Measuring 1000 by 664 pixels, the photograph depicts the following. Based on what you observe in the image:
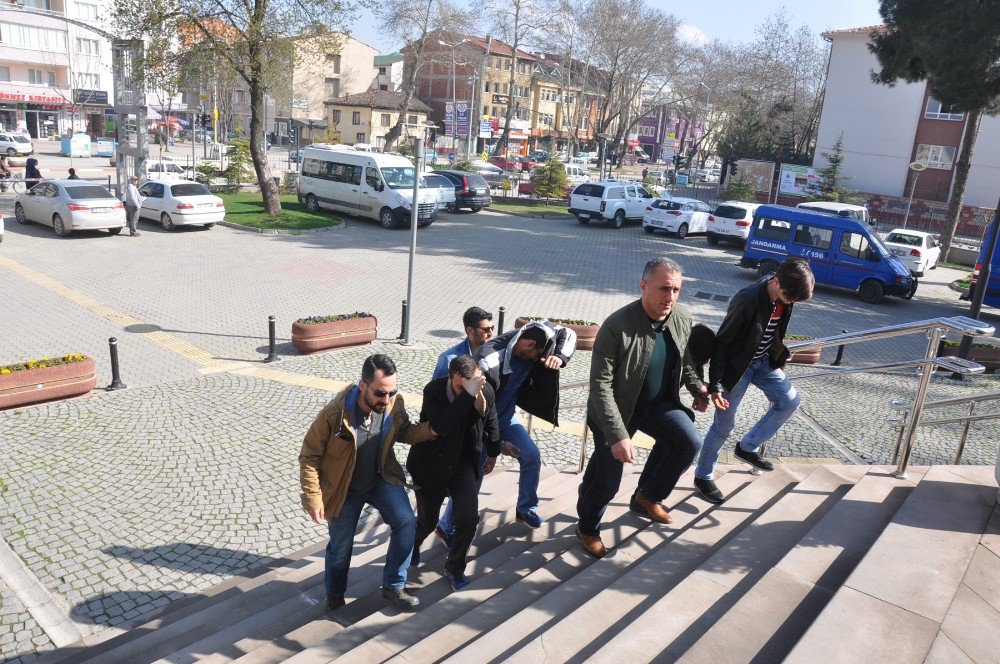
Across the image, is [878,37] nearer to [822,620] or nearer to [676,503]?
[676,503]

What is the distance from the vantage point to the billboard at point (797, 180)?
127 ft

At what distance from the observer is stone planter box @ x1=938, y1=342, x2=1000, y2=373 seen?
1221cm

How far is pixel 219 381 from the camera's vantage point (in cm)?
1016

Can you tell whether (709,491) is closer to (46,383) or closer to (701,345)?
(701,345)

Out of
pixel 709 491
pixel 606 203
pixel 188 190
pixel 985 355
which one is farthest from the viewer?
pixel 606 203

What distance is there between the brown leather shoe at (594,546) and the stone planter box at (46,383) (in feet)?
23.9

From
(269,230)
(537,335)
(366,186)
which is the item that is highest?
(537,335)

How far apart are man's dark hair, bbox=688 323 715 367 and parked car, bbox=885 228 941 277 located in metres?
20.9

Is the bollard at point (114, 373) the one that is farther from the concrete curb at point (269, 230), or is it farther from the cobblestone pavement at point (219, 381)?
the concrete curb at point (269, 230)

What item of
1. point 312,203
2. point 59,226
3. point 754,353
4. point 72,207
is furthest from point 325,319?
point 312,203

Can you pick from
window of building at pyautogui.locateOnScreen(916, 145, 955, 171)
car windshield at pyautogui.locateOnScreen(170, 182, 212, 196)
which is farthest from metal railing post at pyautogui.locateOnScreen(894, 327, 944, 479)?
window of building at pyautogui.locateOnScreen(916, 145, 955, 171)

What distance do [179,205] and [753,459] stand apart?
20.4m

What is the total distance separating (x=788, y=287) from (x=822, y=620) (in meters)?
2.15

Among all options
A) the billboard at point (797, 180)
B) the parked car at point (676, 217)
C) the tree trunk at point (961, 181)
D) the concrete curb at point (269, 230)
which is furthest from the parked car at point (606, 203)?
the billboard at point (797, 180)
